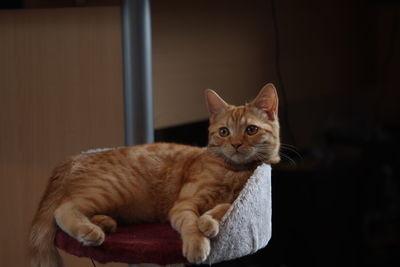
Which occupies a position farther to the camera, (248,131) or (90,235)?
(248,131)

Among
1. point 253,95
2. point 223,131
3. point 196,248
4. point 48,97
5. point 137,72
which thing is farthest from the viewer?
point 253,95

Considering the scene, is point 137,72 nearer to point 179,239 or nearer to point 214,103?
point 214,103

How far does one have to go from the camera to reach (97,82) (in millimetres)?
1688

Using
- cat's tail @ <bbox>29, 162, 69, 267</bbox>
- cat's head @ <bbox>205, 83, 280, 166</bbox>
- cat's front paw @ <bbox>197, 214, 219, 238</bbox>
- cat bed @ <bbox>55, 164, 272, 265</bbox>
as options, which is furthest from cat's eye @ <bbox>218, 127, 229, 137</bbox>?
cat's tail @ <bbox>29, 162, 69, 267</bbox>

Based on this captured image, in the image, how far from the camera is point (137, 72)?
1587 mm

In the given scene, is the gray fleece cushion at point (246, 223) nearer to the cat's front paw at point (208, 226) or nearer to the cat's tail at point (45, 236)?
the cat's front paw at point (208, 226)

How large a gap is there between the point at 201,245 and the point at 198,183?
0.24m

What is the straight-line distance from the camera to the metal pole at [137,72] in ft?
5.12

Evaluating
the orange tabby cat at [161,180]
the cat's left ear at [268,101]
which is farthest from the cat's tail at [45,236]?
the cat's left ear at [268,101]

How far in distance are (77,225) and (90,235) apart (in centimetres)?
4

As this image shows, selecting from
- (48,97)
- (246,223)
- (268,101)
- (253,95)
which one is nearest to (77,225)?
(246,223)

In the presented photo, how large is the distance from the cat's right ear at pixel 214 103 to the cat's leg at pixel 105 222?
0.99 feet

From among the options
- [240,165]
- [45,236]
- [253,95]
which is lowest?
[45,236]

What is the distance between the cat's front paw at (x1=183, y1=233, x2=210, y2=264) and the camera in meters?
1.10
